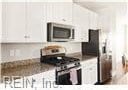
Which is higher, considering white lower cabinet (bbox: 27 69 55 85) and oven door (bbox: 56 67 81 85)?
white lower cabinet (bbox: 27 69 55 85)

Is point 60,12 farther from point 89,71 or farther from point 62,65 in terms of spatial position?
point 89,71

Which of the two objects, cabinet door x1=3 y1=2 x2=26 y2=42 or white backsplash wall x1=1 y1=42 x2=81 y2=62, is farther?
white backsplash wall x1=1 y1=42 x2=81 y2=62

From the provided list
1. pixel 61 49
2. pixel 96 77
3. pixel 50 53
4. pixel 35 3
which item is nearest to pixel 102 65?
pixel 96 77

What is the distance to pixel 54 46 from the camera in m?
3.31

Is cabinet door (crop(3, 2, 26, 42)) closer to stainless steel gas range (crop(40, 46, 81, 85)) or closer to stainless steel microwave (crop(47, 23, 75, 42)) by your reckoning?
stainless steel microwave (crop(47, 23, 75, 42))

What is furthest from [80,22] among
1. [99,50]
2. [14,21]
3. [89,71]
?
[14,21]

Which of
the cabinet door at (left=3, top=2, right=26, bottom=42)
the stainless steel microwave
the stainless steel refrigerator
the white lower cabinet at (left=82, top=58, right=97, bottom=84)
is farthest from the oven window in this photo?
the stainless steel refrigerator

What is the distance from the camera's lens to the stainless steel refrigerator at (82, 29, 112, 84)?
168 inches

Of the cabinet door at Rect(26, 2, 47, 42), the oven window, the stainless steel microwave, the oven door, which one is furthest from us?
the oven window

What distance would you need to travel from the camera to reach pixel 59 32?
122 inches

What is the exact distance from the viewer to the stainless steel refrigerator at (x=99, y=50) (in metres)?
4.27

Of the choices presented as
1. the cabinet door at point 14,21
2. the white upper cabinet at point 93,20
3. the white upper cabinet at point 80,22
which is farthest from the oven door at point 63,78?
the white upper cabinet at point 93,20

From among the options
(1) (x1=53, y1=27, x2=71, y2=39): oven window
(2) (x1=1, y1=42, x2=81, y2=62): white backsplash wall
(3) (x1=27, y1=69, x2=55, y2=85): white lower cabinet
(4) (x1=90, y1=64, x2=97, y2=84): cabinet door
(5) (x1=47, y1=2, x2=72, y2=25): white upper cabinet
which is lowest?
(4) (x1=90, y1=64, x2=97, y2=84): cabinet door

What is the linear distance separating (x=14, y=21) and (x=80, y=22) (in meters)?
2.03
